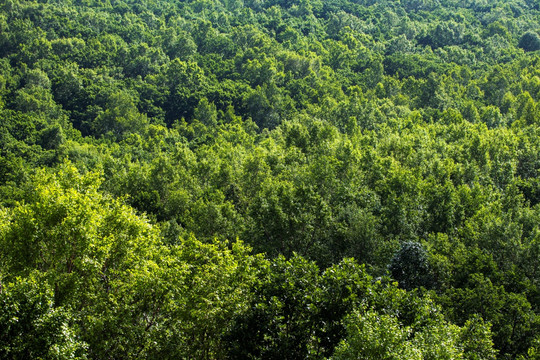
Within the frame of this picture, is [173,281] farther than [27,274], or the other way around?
[27,274]

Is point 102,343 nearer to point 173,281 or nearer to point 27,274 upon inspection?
point 173,281

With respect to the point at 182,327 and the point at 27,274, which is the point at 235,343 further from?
the point at 27,274

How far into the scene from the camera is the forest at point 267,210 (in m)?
25.7

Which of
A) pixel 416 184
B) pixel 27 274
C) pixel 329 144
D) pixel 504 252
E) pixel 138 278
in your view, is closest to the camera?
pixel 138 278

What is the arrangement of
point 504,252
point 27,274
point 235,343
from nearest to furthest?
point 235,343
point 27,274
point 504,252

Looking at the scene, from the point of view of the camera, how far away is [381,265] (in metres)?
41.7

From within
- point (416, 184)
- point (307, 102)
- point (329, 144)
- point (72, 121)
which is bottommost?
point (72, 121)

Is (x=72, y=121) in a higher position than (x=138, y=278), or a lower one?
lower

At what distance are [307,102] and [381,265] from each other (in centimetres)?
9895

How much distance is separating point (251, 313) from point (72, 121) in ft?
409

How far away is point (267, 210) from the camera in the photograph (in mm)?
45906

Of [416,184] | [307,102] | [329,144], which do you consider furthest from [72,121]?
[416,184]

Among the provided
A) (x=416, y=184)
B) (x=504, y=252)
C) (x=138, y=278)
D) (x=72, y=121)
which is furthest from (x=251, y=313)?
(x=72, y=121)

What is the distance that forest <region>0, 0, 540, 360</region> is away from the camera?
25703 mm
